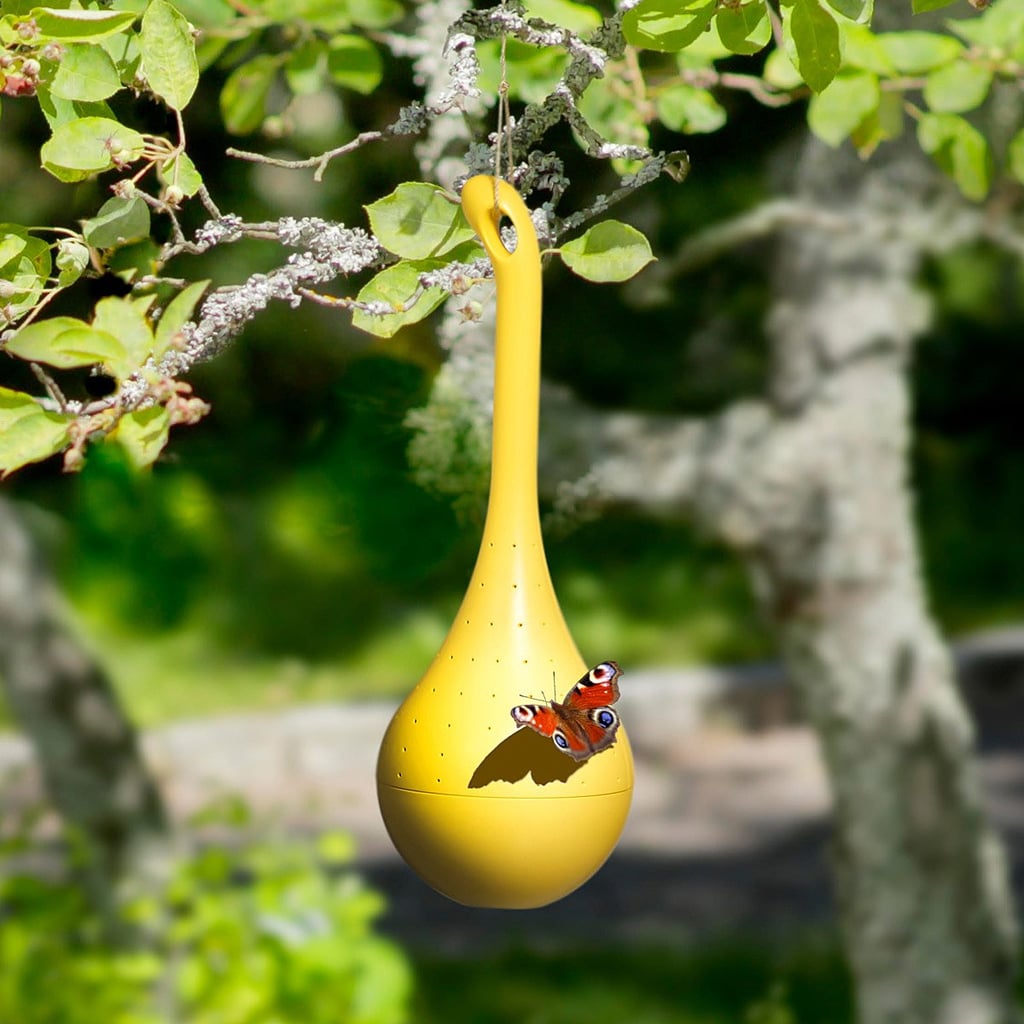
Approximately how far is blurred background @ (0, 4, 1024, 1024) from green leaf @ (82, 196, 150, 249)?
0.72 feet

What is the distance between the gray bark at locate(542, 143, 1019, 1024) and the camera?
7.45 feet

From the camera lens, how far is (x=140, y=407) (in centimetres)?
71

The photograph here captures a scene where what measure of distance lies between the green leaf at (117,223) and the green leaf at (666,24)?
0.27m

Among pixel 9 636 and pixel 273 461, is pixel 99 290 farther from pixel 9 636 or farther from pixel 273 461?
pixel 273 461

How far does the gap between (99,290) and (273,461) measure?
7.64 feet

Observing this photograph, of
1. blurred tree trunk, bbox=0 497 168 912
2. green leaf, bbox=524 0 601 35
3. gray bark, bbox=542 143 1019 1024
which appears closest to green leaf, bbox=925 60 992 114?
green leaf, bbox=524 0 601 35

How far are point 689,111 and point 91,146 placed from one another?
52 cm

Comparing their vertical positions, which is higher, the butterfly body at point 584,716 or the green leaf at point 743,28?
the green leaf at point 743,28

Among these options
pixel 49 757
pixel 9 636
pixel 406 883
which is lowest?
pixel 406 883

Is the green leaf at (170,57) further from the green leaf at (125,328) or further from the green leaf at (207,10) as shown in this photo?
the green leaf at (207,10)

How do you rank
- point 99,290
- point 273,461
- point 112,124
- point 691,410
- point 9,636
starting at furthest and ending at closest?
point 691,410, point 273,461, point 9,636, point 99,290, point 112,124

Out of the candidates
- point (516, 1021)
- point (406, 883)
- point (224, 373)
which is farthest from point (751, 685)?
point (224, 373)

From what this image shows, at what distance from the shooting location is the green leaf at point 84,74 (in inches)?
28.1

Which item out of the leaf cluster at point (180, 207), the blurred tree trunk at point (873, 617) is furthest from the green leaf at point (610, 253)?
the blurred tree trunk at point (873, 617)
